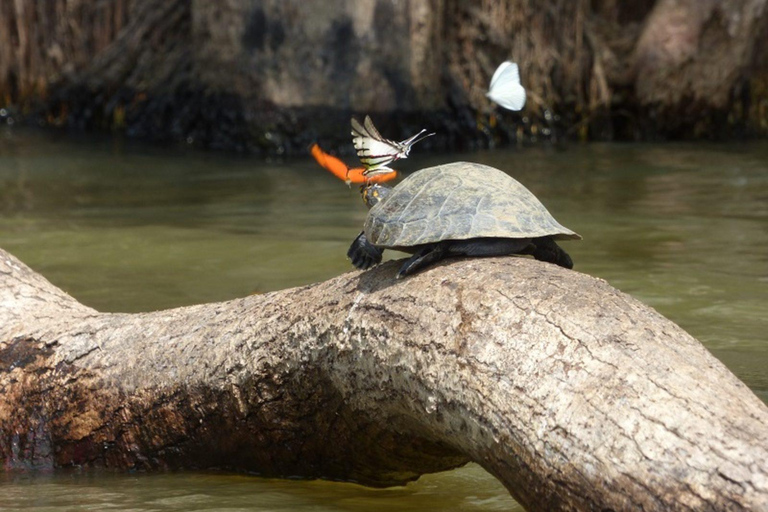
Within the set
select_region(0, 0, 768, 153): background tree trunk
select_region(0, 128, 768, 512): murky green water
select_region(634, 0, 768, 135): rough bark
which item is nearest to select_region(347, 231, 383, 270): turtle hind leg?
select_region(0, 128, 768, 512): murky green water

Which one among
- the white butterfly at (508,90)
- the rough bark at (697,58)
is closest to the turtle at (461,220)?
the white butterfly at (508,90)

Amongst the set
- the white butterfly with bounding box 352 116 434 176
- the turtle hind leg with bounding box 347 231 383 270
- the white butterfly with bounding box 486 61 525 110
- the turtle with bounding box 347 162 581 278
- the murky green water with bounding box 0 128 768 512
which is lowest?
the murky green water with bounding box 0 128 768 512

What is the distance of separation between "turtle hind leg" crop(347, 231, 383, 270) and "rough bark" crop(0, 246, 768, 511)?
0.07 m

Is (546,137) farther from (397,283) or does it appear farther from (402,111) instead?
(397,283)

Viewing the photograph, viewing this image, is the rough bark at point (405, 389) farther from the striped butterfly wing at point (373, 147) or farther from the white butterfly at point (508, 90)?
the white butterfly at point (508, 90)

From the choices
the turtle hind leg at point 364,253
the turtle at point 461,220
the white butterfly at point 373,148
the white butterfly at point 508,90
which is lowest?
the turtle hind leg at point 364,253

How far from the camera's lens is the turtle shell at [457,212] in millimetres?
3410

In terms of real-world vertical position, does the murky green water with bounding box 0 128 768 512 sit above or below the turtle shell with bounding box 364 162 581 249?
below

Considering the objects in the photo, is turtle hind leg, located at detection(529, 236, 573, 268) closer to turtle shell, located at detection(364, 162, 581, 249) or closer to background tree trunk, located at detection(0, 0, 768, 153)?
turtle shell, located at detection(364, 162, 581, 249)

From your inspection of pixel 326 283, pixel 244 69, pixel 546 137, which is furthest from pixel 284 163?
pixel 326 283

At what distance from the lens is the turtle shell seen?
341cm

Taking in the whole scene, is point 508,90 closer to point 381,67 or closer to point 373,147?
point 373,147

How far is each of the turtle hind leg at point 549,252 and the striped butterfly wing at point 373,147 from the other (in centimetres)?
56

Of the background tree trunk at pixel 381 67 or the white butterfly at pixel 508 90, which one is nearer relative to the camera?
the white butterfly at pixel 508 90
